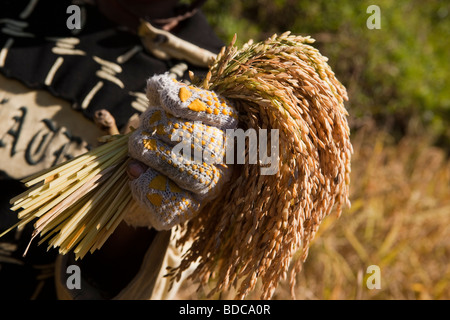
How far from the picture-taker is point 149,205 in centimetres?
114

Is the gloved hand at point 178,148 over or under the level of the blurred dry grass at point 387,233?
over

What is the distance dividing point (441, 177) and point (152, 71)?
2593mm

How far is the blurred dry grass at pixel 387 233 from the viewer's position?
8.59 feet

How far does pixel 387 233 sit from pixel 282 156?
209 centimetres

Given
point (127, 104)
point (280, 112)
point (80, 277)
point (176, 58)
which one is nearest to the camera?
point (280, 112)

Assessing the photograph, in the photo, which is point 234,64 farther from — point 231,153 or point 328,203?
point 328,203

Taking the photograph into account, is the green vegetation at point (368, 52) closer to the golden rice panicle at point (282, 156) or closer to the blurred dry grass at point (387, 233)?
the blurred dry grass at point (387, 233)

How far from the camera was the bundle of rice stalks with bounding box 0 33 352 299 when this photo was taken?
1.13 meters

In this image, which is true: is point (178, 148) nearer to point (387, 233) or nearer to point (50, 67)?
point (50, 67)

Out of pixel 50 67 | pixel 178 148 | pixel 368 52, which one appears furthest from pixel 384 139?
pixel 178 148

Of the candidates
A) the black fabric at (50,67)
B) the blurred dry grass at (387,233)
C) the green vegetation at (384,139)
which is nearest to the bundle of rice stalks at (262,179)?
the black fabric at (50,67)

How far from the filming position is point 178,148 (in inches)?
44.1
